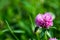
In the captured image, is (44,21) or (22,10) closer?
(44,21)

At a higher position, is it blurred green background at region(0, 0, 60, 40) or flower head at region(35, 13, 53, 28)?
flower head at region(35, 13, 53, 28)

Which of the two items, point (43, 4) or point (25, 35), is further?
point (43, 4)

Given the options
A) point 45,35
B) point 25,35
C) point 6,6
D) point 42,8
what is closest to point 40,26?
point 45,35

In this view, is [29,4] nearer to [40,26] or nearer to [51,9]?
[51,9]

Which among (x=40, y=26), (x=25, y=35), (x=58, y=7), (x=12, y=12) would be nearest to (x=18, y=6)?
(x=12, y=12)

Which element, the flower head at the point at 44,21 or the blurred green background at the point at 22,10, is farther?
the blurred green background at the point at 22,10

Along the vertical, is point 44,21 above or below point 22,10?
above

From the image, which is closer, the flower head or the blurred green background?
the flower head

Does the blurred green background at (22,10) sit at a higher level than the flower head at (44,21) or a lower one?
lower

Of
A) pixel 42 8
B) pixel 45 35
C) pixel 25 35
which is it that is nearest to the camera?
pixel 45 35

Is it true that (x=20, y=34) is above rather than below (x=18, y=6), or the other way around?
below

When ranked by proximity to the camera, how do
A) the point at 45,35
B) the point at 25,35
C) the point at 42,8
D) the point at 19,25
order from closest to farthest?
the point at 45,35 < the point at 25,35 < the point at 19,25 < the point at 42,8
